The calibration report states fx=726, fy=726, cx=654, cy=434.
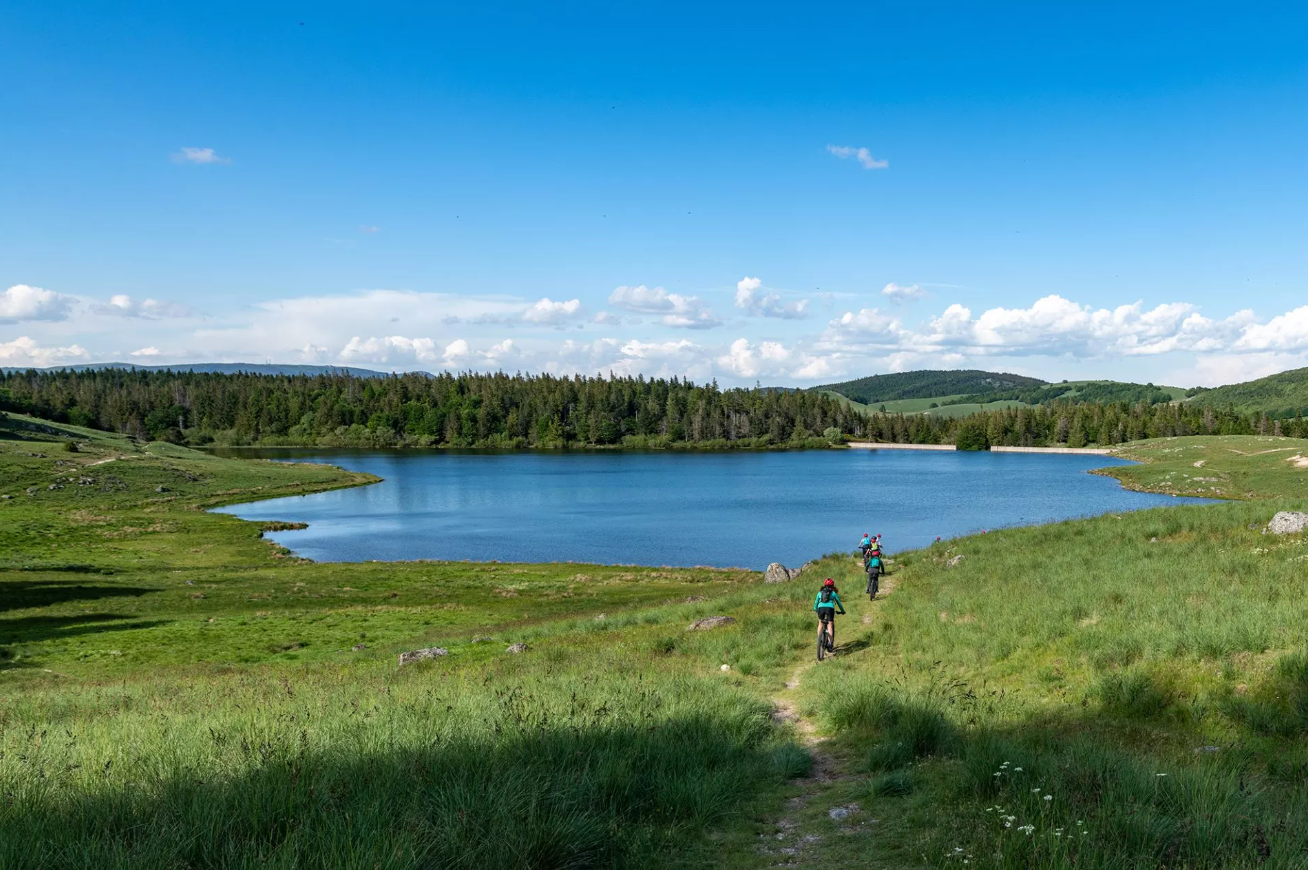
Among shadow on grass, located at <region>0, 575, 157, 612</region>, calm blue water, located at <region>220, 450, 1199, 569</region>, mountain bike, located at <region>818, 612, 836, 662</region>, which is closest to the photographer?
mountain bike, located at <region>818, 612, 836, 662</region>

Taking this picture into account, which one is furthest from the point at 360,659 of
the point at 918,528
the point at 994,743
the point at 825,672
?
the point at 918,528

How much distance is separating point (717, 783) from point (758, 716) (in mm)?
3386

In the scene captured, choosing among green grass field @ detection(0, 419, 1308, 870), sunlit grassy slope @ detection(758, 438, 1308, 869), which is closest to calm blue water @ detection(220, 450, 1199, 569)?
green grass field @ detection(0, 419, 1308, 870)

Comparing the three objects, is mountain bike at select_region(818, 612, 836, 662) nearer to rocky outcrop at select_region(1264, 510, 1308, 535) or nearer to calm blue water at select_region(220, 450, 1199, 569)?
rocky outcrop at select_region(1264, 510, 1308, 535)

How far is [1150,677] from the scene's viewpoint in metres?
11.4

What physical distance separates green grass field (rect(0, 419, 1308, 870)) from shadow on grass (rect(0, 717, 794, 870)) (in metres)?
0.03

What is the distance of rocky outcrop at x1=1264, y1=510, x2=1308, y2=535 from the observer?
20.8m

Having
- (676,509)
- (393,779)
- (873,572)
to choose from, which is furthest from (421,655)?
(676,509)

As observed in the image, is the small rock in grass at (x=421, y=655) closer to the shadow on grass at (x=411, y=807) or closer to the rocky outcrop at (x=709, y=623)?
the rocky outcrop at (x=709, y=623)

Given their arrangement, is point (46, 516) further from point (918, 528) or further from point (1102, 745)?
point (1102, 745)

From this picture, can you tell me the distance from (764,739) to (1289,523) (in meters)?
19.7

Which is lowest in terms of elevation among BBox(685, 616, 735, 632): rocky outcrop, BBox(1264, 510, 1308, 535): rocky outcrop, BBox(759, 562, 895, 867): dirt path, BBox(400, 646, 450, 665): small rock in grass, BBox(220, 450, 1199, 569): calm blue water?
BBox(220, 450, 1199, 569): calm blue water

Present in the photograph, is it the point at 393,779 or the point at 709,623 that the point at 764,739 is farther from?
the point at 709,623

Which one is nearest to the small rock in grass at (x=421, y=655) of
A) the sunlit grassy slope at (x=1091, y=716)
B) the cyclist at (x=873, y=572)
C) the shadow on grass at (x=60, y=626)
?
the sunlit grassy slope at (x=1091, y=716)
